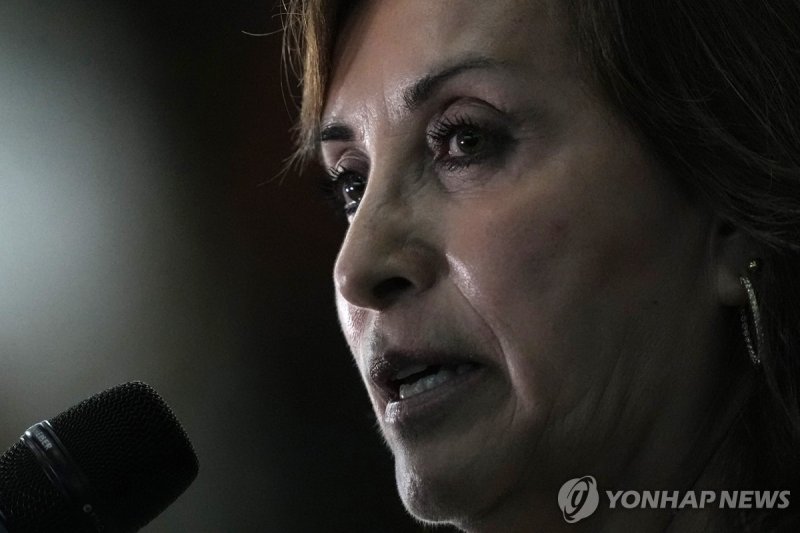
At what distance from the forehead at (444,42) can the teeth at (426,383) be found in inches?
12.6

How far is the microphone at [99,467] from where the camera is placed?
906mm

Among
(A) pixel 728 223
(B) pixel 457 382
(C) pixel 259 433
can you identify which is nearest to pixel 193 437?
(C) pixel 259 433

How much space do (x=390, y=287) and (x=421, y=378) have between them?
4.2 inches

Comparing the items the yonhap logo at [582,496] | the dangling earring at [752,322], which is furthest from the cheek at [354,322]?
the dangling earring at [752,322]

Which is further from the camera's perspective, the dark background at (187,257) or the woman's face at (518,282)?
the dark background at (187,257)

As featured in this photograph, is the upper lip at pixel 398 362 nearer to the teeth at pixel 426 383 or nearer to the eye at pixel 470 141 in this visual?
the teeth at pixel 426 383

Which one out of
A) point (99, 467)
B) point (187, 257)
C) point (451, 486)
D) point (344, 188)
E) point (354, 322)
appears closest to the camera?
point (99, 467)

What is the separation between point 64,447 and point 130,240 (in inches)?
57.8

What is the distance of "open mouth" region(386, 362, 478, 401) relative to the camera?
1061 millimetres

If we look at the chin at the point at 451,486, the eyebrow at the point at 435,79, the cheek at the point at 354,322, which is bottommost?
the chin at the point at 451,486

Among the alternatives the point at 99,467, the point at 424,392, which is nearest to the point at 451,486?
the point at 424,392

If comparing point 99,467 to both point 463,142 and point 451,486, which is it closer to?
point 451,486

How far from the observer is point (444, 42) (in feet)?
3.64

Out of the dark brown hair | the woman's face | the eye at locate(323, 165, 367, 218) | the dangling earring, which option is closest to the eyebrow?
the woman's face
